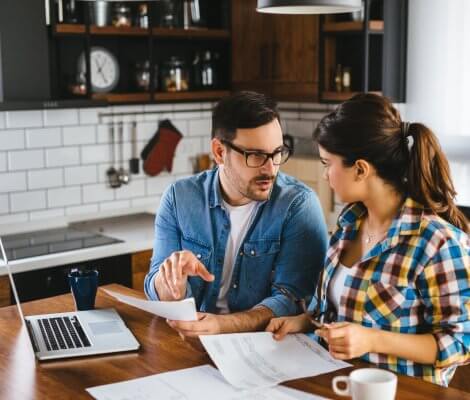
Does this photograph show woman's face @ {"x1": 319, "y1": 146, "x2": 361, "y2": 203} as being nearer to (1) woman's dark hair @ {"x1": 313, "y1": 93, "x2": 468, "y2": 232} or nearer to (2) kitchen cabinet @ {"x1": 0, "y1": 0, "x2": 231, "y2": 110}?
(1) woman's dark hair @ {"x1": 313, "y1": 93, "x2": 468, "y2": 232}

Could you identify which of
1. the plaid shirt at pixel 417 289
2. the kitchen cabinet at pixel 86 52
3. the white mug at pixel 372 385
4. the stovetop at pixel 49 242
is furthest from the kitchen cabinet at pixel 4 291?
the white mug at pixel 372 385

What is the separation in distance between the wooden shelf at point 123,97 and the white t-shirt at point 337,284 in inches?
89.5

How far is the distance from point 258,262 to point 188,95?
7.36 ft

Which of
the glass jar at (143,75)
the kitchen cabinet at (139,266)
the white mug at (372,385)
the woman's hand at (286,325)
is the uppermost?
the glass jar at (143,75)

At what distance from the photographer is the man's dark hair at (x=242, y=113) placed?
249cm

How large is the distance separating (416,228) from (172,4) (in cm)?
292

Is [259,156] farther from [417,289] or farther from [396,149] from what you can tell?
[417,289]

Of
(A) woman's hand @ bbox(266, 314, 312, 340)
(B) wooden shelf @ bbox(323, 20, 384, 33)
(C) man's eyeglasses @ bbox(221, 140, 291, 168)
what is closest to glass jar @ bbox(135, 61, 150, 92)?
(B) wooden shelf @ bbox(323, 20, 384, 33)

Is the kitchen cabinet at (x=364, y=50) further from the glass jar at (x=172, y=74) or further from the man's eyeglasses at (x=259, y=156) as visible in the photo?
the man's eyeglasses at (x=259, y=156)

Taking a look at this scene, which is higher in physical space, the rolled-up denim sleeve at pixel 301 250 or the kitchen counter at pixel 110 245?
the rolled-up denim sleeve at pixel 301 250

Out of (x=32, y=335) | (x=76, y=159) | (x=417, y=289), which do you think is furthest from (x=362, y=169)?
(x=76, y=159)

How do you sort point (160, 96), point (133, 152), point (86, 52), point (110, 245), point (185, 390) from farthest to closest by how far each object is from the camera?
point (133, 152) < point (160, 96) < point (86, 52) < point (110, 245) < point (185, 390)

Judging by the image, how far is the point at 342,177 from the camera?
2.18 metres

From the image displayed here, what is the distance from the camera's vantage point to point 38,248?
3770 mm
